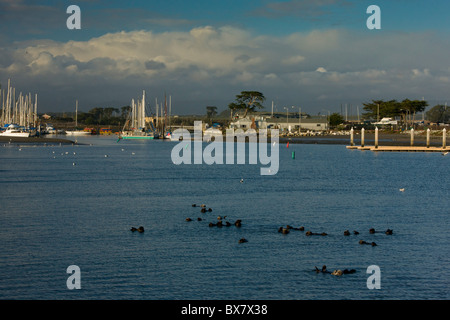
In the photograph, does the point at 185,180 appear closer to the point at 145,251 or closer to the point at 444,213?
the point at 444,213

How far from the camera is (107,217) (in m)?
37.2

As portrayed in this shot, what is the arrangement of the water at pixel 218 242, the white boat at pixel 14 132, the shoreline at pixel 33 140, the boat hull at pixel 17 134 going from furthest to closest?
the white boat at pixel 14 132 < the boat hull at pixel 17 134 < the shoreline at pixel 33 140 < the water at pixel 218 242

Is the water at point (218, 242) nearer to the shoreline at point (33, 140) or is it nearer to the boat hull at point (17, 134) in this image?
the shoreline at point (33, 140)

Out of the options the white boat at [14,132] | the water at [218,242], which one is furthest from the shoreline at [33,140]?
the water at [218,242]

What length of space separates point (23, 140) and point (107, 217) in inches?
5972

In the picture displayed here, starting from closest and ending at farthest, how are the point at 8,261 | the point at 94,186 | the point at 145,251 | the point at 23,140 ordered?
1. the point at 8,261
2. the point at 145,251
3. the point at 94,186
4. the point at 23,140

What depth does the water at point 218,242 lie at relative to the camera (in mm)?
21891

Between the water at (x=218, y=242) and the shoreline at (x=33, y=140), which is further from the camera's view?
the shoreline at (x=33, y=140)

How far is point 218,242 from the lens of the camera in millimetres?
29406

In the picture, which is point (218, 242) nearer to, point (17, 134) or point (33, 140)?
point (33, 140)

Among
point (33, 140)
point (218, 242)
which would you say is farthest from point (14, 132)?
point (218, 242)

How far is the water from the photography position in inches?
862

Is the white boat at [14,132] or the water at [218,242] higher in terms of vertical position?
the white boat at [14,132]
